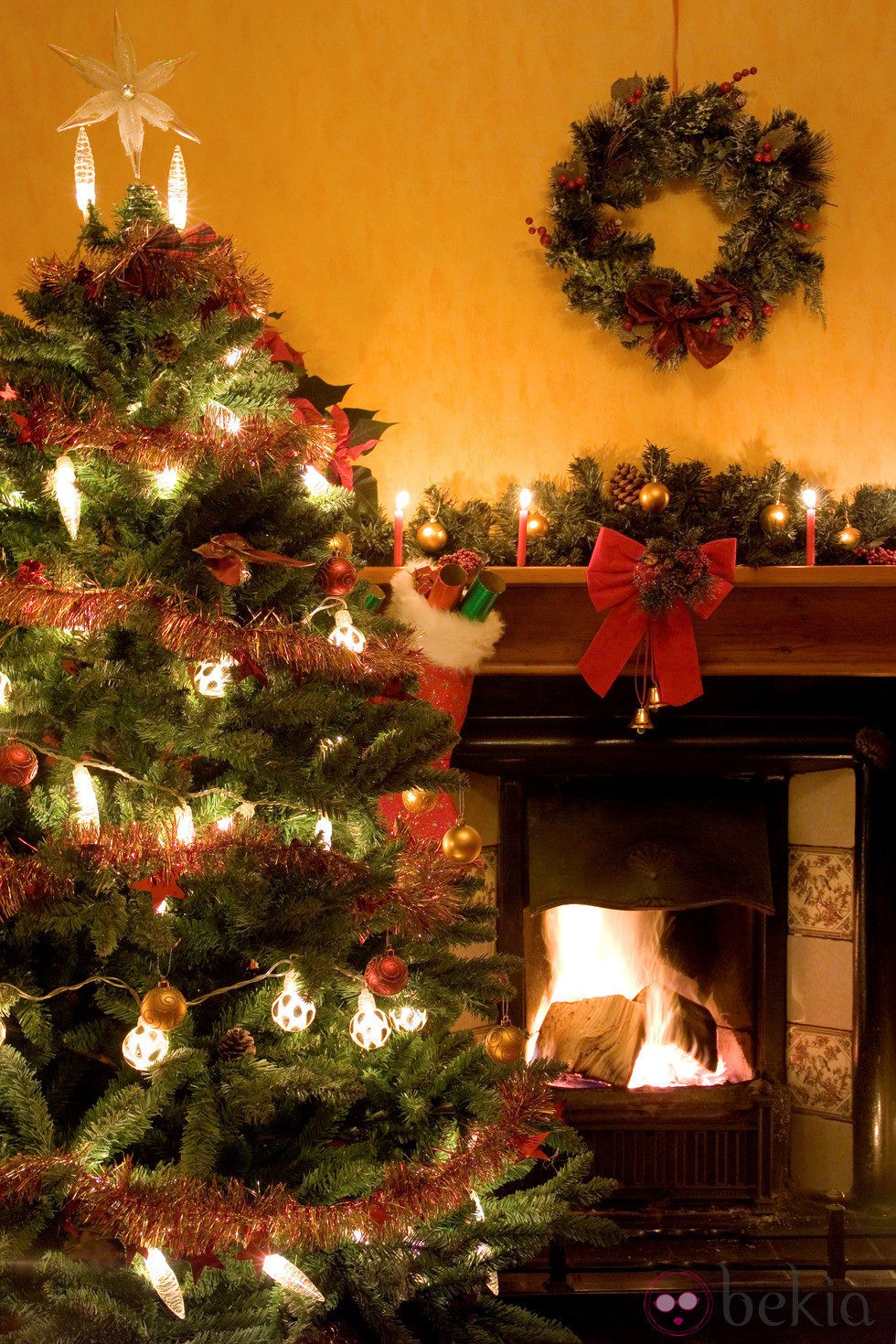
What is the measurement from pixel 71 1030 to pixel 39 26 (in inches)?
81.1

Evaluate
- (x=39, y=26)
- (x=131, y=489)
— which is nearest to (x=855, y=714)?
(x=131, y=489)

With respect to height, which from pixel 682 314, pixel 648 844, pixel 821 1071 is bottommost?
pixel 821 1071

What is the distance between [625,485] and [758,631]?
0.38 meters

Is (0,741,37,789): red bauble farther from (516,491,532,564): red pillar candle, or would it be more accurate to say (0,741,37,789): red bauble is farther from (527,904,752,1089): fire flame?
(527,904,752,1089): fire flame

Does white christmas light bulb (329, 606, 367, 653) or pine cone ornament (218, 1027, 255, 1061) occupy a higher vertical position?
white christmas light bulb (329, 606, 367, 653)

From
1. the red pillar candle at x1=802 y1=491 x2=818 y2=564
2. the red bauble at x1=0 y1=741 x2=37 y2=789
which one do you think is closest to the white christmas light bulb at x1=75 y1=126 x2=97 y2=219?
the red bauble at x1=0 y1=741 x2=37 y2=789

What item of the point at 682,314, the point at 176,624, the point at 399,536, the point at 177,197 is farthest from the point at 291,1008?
the point at 682,314

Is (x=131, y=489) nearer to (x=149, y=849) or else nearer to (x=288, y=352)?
(x=149, y=849)

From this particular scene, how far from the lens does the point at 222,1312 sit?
1026 millimetres

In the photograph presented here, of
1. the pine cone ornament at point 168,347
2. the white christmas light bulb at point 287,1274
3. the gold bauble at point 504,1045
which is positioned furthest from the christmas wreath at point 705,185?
the white christmas light bulb at point 287,1274

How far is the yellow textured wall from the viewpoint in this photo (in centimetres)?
213

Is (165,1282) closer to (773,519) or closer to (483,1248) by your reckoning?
(483,1248)

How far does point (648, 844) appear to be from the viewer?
86.4 inches

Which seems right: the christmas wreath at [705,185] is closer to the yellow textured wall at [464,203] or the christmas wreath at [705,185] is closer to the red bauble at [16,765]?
the yellow textured wall at [464,203]
